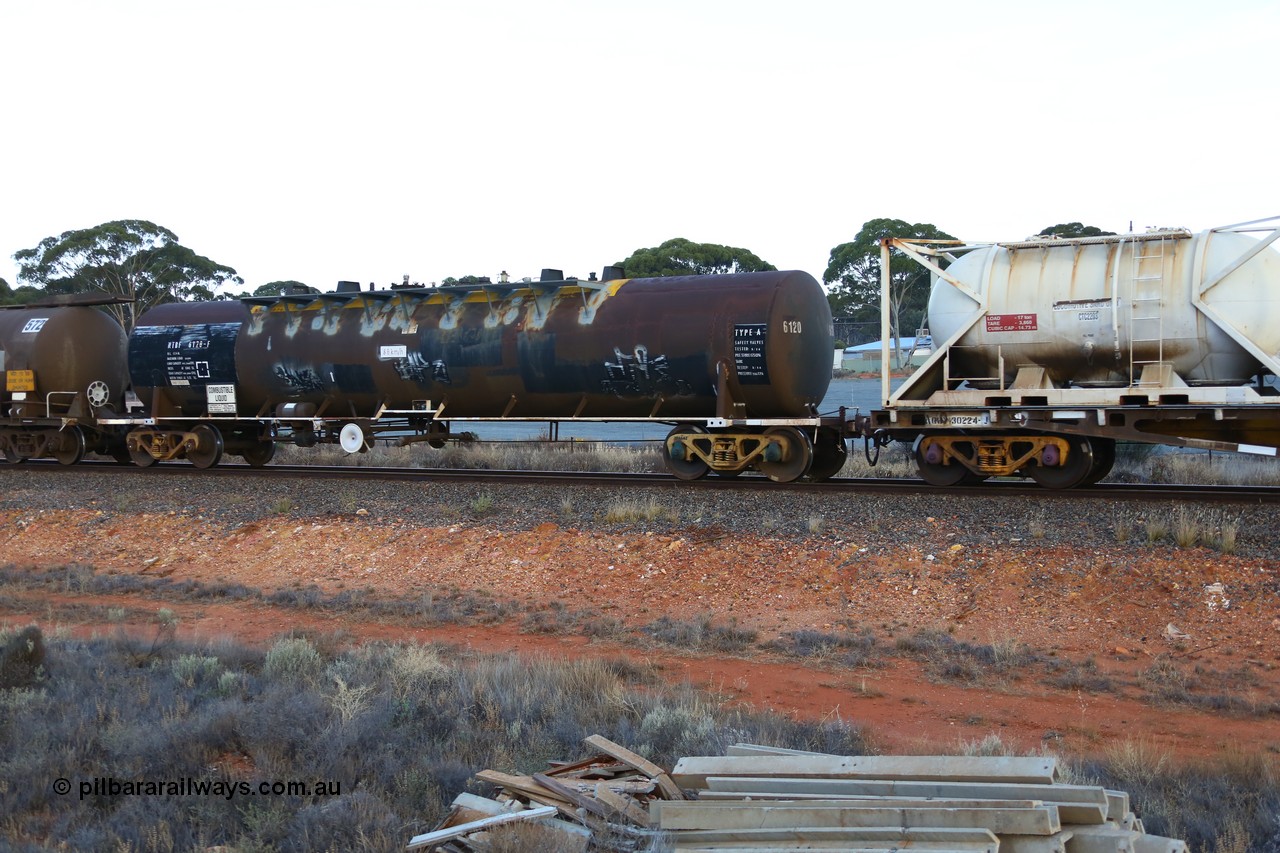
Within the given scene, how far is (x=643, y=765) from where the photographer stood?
20.9ft

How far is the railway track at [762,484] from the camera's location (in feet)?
44.2

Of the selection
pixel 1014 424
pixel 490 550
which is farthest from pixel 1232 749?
pixel 490 550

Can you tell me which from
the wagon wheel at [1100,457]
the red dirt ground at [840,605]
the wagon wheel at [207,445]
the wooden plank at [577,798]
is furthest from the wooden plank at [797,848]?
the wagon wheel at [207,445]

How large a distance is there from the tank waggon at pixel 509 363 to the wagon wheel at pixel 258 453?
0.33 m

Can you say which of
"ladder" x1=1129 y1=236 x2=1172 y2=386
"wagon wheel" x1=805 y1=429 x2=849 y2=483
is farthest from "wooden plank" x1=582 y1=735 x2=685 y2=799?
"wagon wheel" x1=805 y1=429 x2=849 y2=483

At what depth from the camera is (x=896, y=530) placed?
42.9 ft

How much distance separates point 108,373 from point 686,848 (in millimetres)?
21374

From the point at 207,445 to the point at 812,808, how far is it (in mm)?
18352

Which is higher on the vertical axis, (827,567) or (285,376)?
(285,376)

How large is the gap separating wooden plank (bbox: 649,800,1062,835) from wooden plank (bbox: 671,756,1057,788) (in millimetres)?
449

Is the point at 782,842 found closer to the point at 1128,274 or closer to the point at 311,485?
the point at 1128,274

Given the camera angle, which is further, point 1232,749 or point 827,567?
point 827,567

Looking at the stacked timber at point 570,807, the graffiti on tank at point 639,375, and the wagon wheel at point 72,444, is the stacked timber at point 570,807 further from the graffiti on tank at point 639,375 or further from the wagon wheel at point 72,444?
the wagon wheel at point 72,444

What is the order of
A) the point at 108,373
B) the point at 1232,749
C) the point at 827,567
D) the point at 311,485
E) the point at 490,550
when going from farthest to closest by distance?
the point at 108,373 → the point at 311,485 → the point at 490,550 → the point at 827,567 → the point at 1232,749
